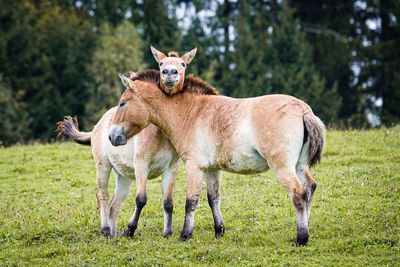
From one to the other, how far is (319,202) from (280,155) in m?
3.38

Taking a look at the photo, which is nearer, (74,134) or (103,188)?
(103,188)

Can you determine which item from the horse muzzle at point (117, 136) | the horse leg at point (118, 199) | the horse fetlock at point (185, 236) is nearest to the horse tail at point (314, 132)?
the horse fetlock at point (185, 236)

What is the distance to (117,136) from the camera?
25.0 feet

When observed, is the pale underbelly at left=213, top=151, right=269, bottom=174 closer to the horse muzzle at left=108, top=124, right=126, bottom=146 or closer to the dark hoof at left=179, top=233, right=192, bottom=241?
the dark hoof at left=179, top=233, right=192, bottom=241

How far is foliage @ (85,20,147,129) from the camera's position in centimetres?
3303

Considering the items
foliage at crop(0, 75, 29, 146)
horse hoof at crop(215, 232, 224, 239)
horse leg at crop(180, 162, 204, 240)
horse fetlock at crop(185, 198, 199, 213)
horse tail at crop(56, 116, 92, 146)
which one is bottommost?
foliage at crop(0, 75, 29, 146)

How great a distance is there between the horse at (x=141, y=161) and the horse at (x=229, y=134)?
0.28 m

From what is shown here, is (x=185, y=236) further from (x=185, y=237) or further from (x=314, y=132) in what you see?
(x=314, y=132)

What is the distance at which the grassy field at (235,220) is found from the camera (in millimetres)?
6762

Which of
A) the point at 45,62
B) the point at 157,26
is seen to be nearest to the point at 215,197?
the point at 157,26

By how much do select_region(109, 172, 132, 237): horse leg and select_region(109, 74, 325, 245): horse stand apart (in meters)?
1.73

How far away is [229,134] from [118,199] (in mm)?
3085

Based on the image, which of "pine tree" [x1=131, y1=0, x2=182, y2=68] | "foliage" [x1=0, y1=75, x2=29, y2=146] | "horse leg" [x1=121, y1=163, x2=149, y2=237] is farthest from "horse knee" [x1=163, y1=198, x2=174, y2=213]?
"pine tree" [x1=131, y1=0, x2=182, y2=68]

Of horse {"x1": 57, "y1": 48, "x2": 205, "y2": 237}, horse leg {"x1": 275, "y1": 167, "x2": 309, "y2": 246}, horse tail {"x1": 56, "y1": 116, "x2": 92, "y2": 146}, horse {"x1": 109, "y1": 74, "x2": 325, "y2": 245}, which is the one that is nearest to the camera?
horse leg {"x1": 275, "y1": 167, "x2": 309, "y2": 246}
